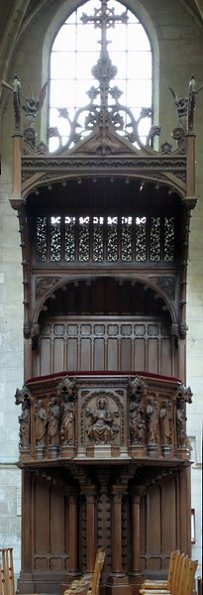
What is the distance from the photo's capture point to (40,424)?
11.9 meters

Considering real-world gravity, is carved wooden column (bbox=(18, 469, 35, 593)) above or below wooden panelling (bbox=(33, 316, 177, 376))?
below

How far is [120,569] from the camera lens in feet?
37.8

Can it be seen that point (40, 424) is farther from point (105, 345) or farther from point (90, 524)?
point (105, 345)

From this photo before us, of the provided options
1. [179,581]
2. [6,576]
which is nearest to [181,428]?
[179,581]

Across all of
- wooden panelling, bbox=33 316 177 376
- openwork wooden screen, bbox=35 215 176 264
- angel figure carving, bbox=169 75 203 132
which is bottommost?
wooden panelling, bbox=33 316 177 376

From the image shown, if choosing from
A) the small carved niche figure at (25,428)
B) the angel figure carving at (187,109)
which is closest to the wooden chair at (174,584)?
the small carved niche figure at (25,428)

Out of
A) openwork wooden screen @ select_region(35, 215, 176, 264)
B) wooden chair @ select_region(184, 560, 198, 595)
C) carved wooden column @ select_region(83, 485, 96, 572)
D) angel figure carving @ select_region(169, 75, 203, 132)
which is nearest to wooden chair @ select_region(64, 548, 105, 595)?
carved wooden column @ select_region(83, 485, 96, 572)

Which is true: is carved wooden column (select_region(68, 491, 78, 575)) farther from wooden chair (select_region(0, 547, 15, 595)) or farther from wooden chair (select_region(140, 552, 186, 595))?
wooden chair (select_region(0, 547, 15, 595))

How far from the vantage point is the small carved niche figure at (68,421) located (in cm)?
1141

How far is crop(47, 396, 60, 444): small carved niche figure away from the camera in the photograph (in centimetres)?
1166

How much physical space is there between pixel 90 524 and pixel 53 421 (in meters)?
1.22

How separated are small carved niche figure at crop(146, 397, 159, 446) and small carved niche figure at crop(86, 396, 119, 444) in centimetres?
42

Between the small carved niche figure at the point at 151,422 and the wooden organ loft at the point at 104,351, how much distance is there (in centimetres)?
2

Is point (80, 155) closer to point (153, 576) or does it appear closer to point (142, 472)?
point (142, 472)
